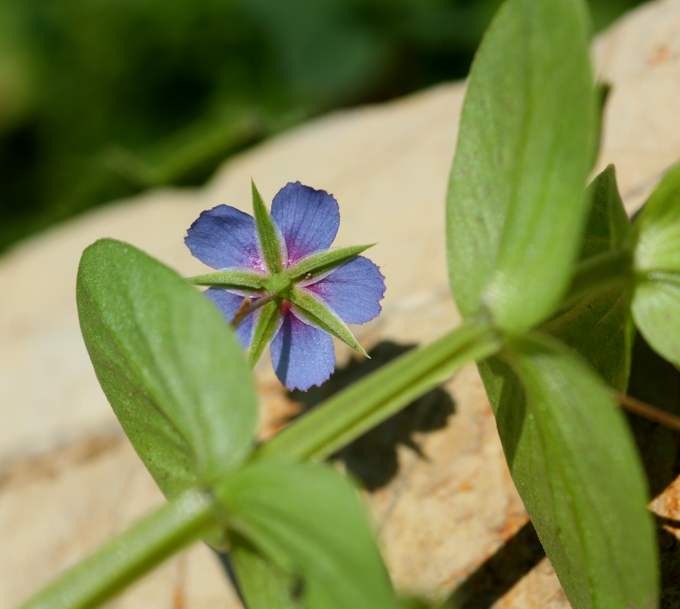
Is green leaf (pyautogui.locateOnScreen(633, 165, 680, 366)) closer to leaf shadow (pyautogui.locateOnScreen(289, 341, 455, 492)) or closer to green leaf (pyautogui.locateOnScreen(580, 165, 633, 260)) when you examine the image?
green leaf (pyautogui.locateOnScreen(580, 165, 633, 260))

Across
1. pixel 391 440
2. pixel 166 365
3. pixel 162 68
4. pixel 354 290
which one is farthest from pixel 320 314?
pixel 162 68

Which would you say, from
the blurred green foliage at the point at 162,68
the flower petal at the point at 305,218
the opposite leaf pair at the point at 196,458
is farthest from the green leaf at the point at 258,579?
the blurred green foliage at the point at 162,68

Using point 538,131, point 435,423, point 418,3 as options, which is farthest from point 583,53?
point 418,3

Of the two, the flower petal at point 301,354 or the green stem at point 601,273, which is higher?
the flower petal at point 301,354

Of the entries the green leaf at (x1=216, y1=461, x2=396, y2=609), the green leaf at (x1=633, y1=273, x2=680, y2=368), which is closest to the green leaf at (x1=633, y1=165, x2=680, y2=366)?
the green leaf at (x1=633, y1=273, x2=680, y2=368)

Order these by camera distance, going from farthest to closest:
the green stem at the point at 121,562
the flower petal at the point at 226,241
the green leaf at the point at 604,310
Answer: the flower petal at the point at 226,241 < the green leaf at the point at 604,310 < the green stem at the point at 121,562

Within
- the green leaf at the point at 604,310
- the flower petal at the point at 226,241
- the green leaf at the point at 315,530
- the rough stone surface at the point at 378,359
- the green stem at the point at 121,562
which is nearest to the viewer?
the green leaf at the point at 315,530

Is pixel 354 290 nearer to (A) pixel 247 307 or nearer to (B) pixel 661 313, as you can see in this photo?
(A) pixel 247 307

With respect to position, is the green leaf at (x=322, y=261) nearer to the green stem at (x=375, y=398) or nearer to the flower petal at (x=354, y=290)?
the flower petal at (x=354, y=290)
